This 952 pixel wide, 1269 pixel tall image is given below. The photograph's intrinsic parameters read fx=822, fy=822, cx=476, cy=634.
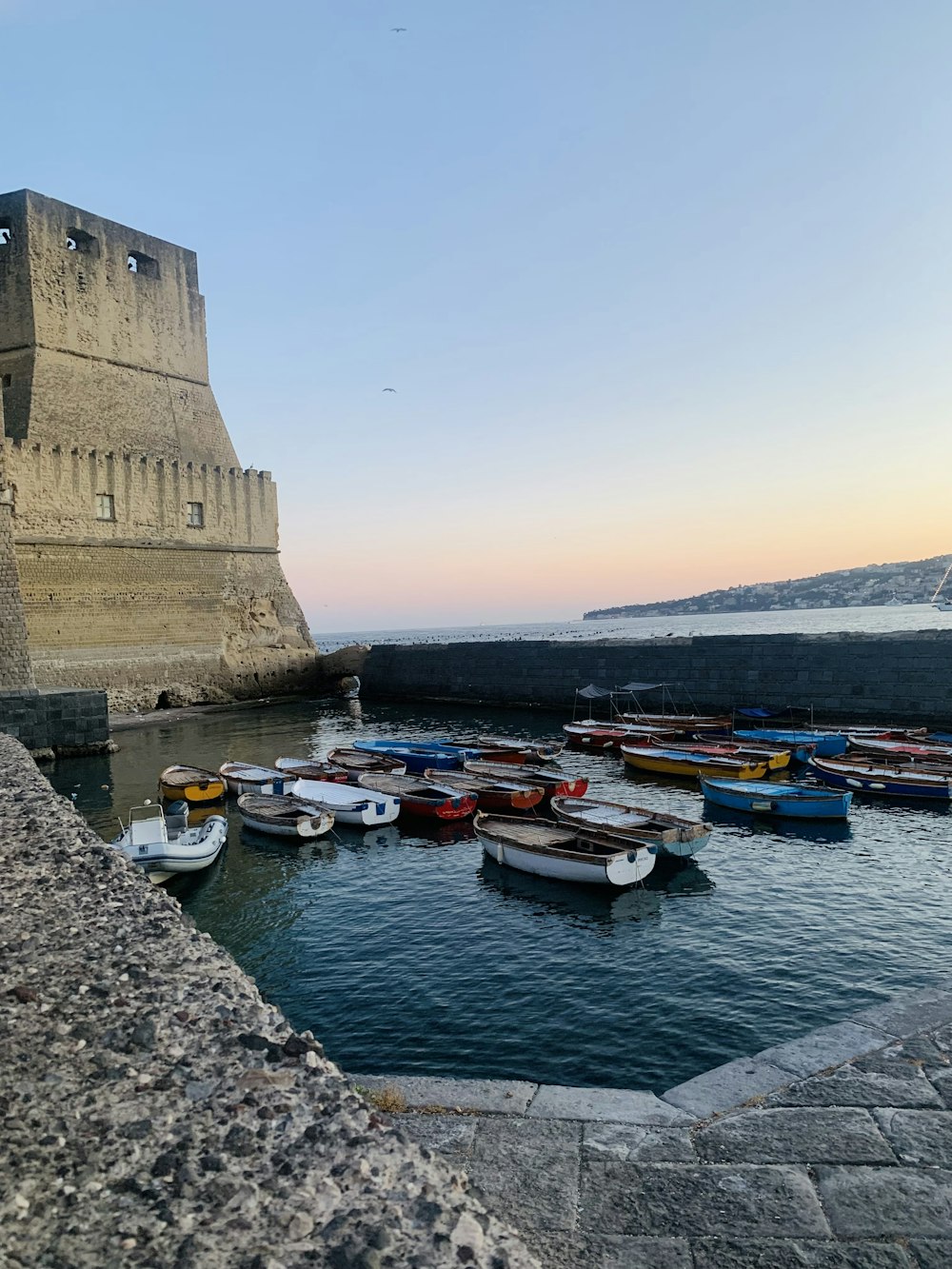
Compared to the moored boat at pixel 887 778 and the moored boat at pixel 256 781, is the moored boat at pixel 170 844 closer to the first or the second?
the moored boat at pixel 256 781

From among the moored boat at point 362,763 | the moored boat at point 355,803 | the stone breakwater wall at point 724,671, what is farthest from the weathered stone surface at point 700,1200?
the stone breakwater wall at point 724,671

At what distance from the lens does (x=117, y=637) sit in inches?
1241

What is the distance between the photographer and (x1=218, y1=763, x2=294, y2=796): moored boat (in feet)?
56.7

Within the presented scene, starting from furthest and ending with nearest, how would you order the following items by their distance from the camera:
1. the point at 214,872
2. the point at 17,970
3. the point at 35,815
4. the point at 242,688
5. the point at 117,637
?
the point at 242,688 → the point at 117,637 → the point at 214,872 → the point at 35,815 → the point at 17,970

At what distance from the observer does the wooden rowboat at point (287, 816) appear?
48.4ft

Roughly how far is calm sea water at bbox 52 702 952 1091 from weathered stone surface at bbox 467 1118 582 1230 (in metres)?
2.09

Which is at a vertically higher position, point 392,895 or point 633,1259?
point 633,1259

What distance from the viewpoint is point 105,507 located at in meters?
31.7

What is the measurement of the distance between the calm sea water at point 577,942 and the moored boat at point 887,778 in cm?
70

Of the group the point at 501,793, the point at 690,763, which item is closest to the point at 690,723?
the point at 690,763

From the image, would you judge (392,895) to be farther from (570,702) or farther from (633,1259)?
(570,702)

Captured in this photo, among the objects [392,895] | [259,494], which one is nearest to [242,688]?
[259,494]

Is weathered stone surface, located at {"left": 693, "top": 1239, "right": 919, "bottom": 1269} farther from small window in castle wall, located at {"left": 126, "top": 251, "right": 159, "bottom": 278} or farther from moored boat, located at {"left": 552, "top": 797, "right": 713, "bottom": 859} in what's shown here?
small window in castle wall, located at {"left": 126, "top": 251, "right": 159, "bottom": 278}

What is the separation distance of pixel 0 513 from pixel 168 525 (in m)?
8.40
